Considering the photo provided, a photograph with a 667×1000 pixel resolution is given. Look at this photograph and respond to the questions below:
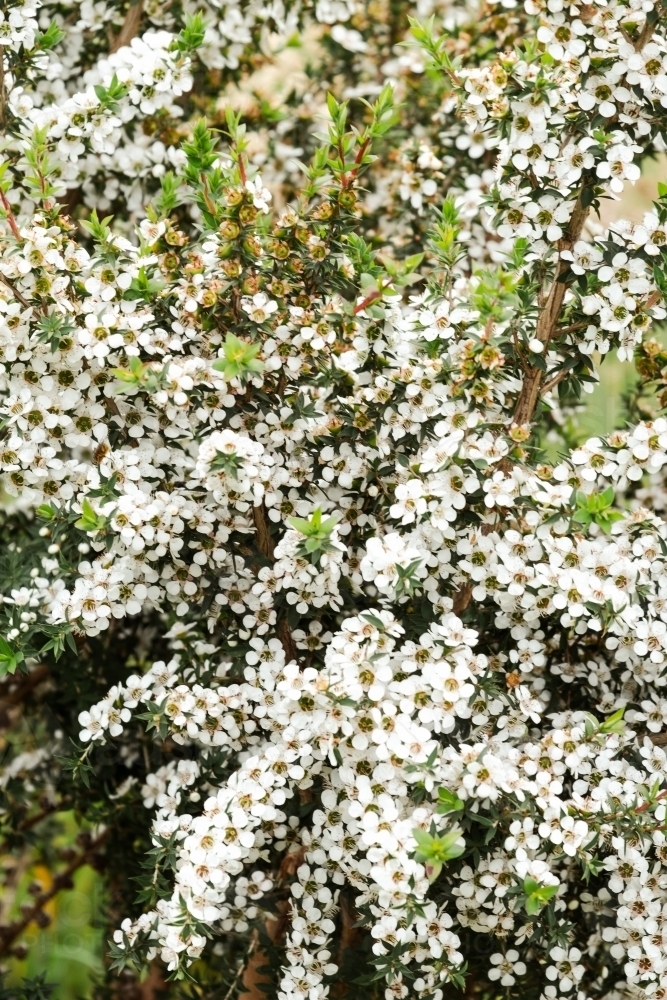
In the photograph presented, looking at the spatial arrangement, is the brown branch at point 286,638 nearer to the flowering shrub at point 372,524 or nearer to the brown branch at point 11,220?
the flowering shrub at point 372,524

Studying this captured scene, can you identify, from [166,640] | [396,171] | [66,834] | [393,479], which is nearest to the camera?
[393,479]

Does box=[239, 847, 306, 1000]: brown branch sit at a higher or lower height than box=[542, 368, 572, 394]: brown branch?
lower

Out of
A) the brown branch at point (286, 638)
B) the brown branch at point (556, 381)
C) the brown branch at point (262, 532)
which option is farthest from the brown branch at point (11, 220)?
the brown branch at point (556, 381)

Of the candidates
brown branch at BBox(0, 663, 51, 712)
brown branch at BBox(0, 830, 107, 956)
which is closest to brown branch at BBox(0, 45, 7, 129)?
brown branch at BBox(0, 663, 51, 712)

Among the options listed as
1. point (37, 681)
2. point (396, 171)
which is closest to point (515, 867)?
point (37, 681)

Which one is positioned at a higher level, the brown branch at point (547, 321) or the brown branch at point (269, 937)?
the brown branch at point (547, 321)

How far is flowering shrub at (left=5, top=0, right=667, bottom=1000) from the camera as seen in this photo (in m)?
1.85

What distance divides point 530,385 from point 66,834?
2.54 meters

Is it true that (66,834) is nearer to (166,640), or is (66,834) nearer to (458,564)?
(166,640)

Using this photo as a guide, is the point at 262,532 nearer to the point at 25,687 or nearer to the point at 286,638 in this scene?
the point at 286,638

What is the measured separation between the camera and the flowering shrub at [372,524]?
6.07 ft

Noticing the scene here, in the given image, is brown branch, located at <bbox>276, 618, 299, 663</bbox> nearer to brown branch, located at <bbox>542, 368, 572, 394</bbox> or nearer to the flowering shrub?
the flowering shrub

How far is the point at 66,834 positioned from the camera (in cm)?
363

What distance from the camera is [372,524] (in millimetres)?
2213
